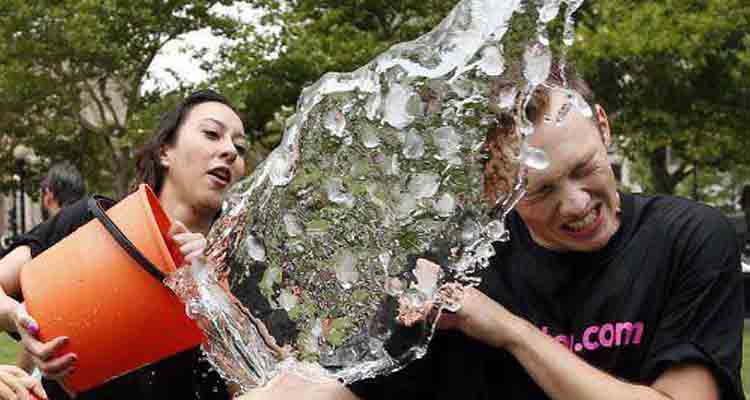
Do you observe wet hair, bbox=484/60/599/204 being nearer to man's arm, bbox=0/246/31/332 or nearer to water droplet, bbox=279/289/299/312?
water droplet, bbox=279/289/299/312

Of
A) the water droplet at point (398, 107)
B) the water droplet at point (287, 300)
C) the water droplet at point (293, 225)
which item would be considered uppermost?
the water droplet at point (398, 107)

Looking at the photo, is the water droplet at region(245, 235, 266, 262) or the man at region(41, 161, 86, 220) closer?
the water droplet at region(245, 235, 266, 262)

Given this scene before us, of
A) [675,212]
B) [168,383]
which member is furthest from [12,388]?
[675,212]

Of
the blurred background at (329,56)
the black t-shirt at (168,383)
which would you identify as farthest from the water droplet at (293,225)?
the blurred background at (329,56)

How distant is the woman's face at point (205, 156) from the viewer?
3.46 m

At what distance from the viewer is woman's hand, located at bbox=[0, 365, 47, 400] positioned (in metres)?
2.53

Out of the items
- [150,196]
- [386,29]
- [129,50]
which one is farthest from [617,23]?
[150,196]

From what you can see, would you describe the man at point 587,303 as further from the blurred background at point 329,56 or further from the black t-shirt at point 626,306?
the blurred background at point 329,56

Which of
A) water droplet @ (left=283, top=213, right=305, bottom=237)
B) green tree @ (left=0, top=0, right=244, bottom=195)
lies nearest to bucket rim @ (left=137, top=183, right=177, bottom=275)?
water droplet @ (left=283, top=213, right=305, bottom=237)

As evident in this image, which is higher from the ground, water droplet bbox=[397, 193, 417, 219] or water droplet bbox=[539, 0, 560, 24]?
water droplet bbox=[539, 0, 560, 24]

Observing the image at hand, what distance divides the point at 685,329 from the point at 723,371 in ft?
0.32

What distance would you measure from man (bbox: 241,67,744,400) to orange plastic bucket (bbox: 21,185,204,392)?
514 mm

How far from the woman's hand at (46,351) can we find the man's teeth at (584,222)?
3.77 ft

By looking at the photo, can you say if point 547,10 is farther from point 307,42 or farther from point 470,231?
point 307,42
